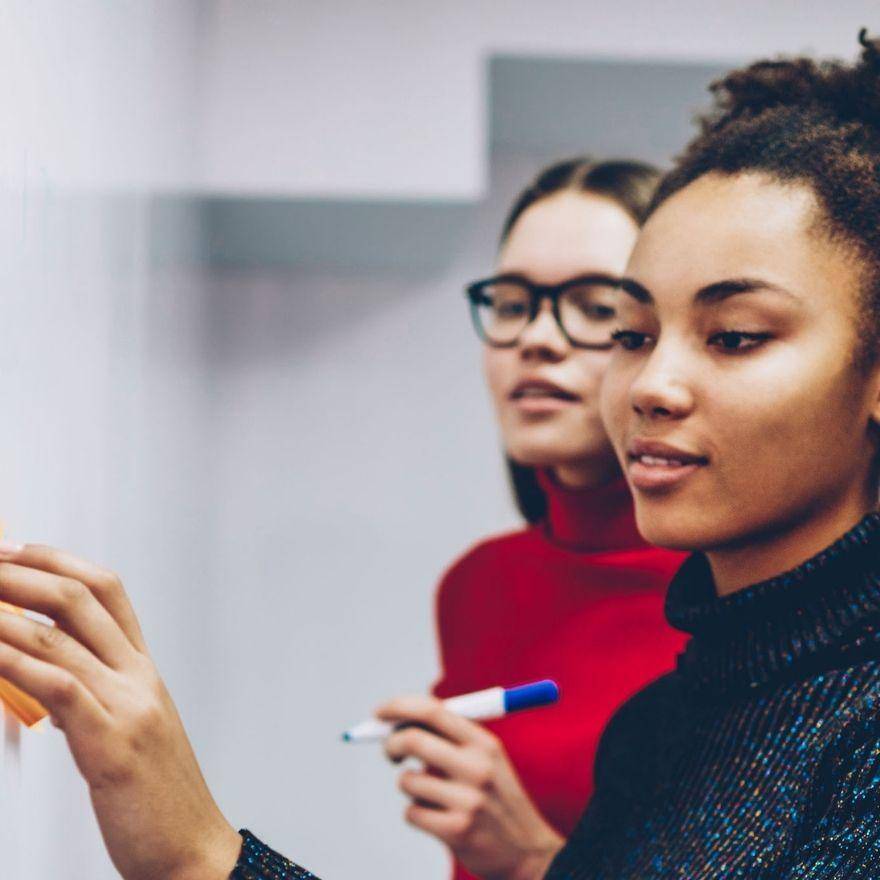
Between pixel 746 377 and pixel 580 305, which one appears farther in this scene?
pixel 580 305

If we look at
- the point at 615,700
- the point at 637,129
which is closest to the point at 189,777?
the point at 615,700

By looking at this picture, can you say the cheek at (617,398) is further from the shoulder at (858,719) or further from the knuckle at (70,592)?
the knuckle at (70,592)

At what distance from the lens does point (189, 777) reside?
1.73ft

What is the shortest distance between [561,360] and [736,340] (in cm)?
39

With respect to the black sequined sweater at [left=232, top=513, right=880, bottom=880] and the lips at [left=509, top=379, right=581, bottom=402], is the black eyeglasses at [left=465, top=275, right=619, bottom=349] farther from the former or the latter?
the black sequined sweater at [left=232, top=513, right=880, bottom=880]

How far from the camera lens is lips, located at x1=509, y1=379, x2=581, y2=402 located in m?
0.98

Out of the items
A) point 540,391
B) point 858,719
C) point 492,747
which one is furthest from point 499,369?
point 858,719

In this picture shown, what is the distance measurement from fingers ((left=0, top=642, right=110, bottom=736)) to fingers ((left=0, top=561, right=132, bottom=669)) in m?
0.02

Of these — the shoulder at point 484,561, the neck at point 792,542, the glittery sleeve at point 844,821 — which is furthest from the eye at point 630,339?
the shoulder at point 484,561

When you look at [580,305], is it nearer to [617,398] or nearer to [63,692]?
[617,398]

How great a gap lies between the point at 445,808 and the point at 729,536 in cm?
33

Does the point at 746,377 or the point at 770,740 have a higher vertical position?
the point at 746,377

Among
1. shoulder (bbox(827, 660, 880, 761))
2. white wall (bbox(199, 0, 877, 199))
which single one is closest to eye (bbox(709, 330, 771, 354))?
shoulder (bbox(827, 660, 880, 761))

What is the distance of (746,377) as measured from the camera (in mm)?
588
